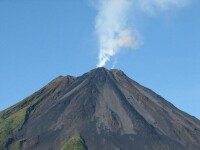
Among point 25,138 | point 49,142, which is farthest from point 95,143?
point 25,138

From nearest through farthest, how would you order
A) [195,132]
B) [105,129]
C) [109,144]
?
[109,144], [105,129], [195,132]

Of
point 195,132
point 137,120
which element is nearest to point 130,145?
point 137,120

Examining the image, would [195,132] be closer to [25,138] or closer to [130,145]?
[130,145]

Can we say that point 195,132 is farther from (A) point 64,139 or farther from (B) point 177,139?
(A) point 64,139

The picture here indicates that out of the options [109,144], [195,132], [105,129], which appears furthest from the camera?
[195,132]

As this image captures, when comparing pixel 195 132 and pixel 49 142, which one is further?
pixel 195 132

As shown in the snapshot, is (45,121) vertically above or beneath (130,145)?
above
